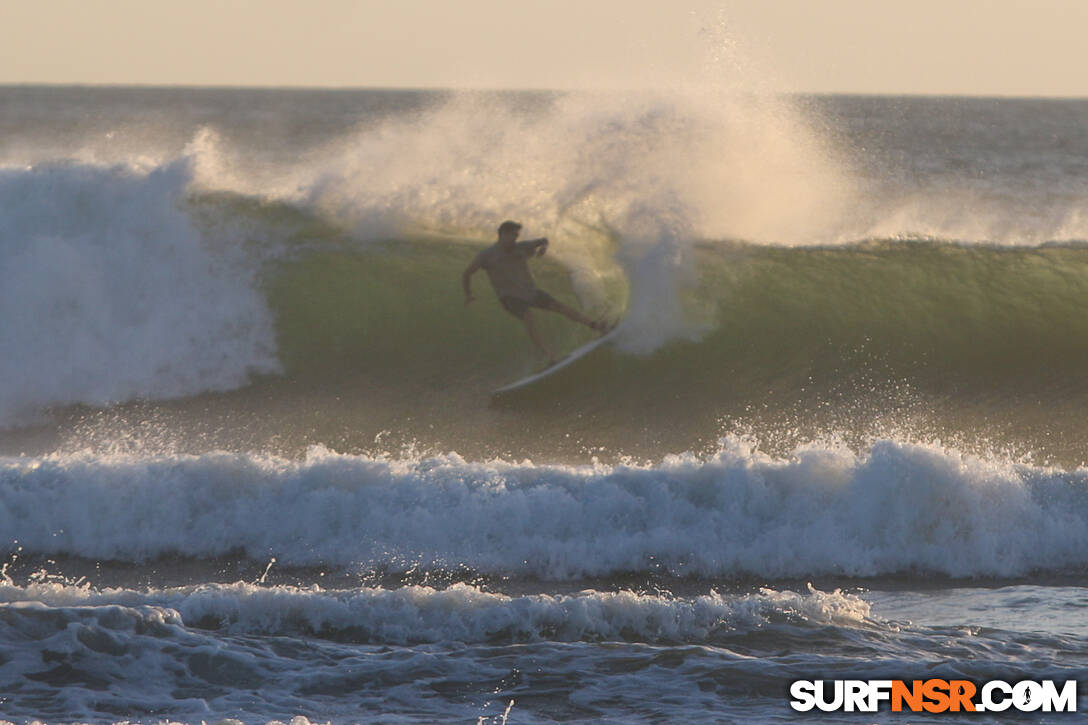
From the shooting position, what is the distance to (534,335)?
10844mm

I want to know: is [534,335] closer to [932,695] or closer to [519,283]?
A: [519,283]

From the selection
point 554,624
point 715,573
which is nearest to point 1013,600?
point 715,573

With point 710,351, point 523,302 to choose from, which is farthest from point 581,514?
point 710,351

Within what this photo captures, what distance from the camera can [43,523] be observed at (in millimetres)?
8344

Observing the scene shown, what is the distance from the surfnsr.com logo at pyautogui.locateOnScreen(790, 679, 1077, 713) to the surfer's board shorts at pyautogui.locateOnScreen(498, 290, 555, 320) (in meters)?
5.28

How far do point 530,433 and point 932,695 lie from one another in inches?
187

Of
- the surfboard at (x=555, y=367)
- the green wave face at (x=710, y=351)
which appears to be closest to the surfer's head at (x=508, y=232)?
the green wave face at (x=710, y=351)

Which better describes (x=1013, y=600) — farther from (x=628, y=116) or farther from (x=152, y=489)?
(x=628, y=116)

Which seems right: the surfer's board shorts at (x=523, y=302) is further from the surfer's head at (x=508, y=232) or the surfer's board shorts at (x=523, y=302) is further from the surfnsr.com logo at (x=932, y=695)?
the surfnsr.com logo at (x=932, y=695)

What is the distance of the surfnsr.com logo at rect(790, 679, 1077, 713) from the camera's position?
5.68 meters

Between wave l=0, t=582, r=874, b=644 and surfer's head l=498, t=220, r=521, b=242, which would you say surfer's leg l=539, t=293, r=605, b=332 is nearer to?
surfer's head l=498, t=220, r=521, b=242

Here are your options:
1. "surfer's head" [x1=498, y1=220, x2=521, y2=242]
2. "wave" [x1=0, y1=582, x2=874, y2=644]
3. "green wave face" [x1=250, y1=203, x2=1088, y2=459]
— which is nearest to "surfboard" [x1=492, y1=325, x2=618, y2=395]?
"green wave face" [x1=250, y1=203, x2=1088, y2=459]

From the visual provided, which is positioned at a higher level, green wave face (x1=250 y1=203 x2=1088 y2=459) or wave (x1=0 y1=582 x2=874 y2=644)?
green wave face (x1=250 y1=203 x2=1088 y2=459)

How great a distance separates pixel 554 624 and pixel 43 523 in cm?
388
